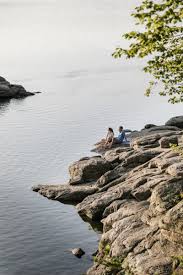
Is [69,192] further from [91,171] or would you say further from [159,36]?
[159,36]

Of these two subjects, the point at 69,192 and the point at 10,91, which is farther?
the point at 10,91

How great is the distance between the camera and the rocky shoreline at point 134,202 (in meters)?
30.6

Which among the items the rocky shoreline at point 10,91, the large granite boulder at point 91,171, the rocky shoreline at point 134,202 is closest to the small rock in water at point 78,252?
the rocky shoreline at point 134,202

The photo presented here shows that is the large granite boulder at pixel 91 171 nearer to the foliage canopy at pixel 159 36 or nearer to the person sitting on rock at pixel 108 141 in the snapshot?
the person sitting on rock at pixel 108 141

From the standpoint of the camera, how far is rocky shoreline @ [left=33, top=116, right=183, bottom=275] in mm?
30625

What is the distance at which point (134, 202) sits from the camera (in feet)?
139

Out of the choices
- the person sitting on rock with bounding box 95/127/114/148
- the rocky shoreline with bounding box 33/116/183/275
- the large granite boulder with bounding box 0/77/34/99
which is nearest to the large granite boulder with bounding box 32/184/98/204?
the rocky shoreline with bounding box 33/116/183/275

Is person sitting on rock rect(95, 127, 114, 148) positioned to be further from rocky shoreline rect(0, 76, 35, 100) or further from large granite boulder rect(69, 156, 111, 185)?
rocky shoreline rect(0, 76, 35, 100)

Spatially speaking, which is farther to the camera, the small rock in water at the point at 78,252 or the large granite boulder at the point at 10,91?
the large granite boulder at the point at 10,91

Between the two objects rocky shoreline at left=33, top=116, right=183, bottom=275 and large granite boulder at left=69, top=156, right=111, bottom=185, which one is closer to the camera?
rocky shoreline at left=33, top=116, right=183, bottom=275

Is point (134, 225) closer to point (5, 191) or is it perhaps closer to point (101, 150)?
point (5, 191)

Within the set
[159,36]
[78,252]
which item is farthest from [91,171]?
[159,36]

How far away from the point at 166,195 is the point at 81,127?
68902 millimetres

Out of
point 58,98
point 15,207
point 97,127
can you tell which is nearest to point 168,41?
point 15,207
